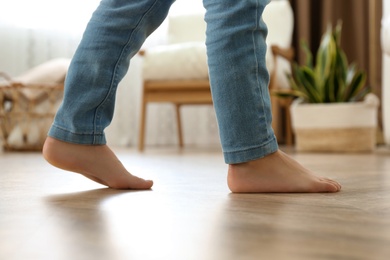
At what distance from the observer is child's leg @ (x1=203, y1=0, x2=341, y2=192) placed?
2.86ft

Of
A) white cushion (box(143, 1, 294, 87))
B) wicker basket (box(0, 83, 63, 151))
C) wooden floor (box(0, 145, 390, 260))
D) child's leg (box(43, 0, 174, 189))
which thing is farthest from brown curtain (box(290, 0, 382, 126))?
child's leg (box(43, 0, 174, 189))

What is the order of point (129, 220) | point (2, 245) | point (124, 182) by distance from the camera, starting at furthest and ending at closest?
1. point (124, 182)
2. point (129, 220)
3. point (2, 245)

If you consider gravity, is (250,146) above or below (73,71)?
below

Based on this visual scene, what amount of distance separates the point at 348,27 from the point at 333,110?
4.75 ft

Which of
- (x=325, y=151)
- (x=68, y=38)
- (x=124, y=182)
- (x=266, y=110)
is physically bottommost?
(x=325, y=151)

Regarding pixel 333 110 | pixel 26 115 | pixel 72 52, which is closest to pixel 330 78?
pixel 333 110

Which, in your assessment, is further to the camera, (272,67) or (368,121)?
(272,67)

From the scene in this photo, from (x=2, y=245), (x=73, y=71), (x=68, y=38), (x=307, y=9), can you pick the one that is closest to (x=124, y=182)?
(x=73, y=71)

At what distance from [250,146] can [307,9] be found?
10.3 feet

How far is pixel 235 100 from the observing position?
0.87 m

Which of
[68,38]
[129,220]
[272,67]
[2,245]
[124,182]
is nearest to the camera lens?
[2,245]

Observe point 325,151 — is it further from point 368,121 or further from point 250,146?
point 250,146

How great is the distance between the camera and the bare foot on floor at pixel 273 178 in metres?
0.91

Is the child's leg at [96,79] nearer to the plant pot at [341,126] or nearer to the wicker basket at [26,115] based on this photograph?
the plant pot at [341,126]
